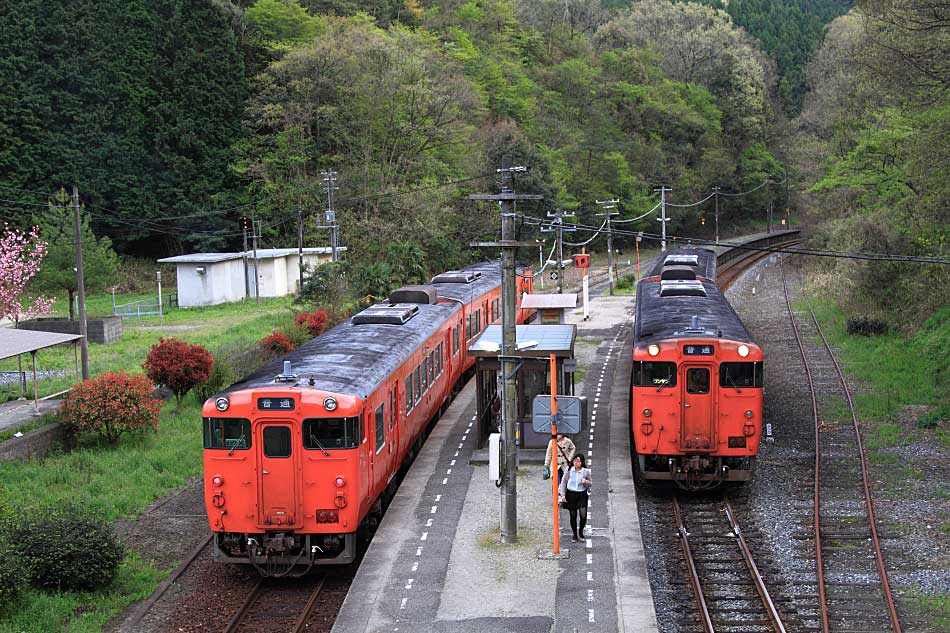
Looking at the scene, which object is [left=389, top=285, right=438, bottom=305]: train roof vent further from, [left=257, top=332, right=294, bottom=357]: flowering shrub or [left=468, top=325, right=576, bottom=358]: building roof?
[left=257, top=332, right=294, bottom=357]: flowering shrub

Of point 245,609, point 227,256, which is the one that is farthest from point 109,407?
point 227,256

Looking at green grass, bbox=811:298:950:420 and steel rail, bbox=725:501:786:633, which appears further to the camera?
green grass, bbox=811:298:950:420

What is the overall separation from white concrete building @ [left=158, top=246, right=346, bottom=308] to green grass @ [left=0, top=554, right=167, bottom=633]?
108 feet

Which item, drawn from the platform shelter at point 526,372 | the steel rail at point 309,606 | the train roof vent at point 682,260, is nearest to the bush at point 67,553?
the steel rail at point 309,606

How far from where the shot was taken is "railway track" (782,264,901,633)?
12.2m

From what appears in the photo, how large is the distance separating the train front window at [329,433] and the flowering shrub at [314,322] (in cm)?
1768

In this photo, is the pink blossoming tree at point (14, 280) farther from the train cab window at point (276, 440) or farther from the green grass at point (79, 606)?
the train cab window at point (276, 440)

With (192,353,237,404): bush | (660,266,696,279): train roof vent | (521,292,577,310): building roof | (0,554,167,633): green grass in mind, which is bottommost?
(0,554,167,633): green grass

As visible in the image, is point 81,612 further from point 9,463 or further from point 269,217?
point 269,217

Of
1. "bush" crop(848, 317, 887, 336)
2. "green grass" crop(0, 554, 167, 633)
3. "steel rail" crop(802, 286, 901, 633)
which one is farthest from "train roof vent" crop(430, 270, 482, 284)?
"green grass" crop(0, 554, 167, 633)

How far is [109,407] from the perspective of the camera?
66.5 ft

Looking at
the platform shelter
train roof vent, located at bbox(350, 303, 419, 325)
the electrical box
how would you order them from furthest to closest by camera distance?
train roof vent, located at bbox(350, 303, 419, 325)
the platform shelter
the electrical box

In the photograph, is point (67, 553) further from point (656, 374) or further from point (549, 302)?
point (549, 302)

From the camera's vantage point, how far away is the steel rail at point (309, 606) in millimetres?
11984
